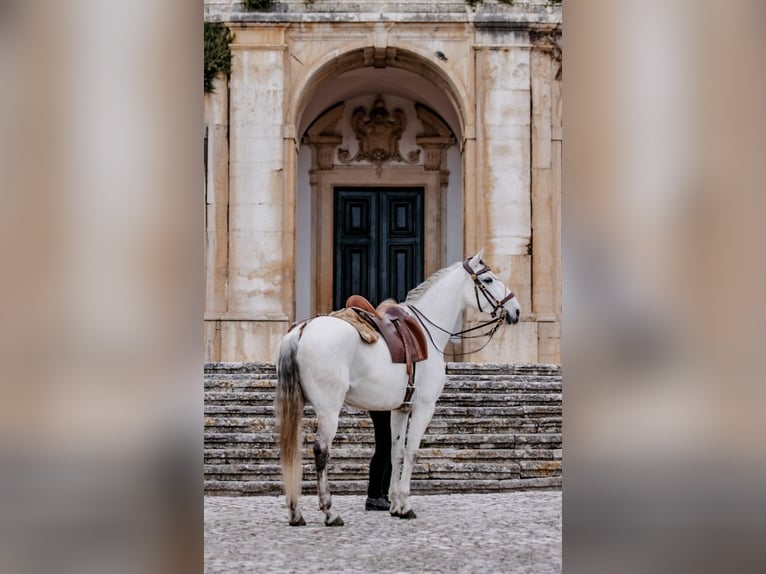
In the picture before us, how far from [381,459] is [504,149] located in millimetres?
8079

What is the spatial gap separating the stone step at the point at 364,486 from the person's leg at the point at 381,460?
100cm

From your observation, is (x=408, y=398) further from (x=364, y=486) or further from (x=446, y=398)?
(x=446, y=398)

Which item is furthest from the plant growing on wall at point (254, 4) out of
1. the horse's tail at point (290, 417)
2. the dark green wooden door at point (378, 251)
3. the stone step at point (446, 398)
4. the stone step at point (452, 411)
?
the horse's tail at point (290, 417)

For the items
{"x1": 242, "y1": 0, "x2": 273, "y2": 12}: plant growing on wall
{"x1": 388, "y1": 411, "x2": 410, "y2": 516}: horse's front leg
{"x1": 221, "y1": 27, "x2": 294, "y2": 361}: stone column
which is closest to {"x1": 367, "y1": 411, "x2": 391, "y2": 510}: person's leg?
{"x1": 388, "y1": 411, "x2": 410, "y2": 516}: horse's front leg

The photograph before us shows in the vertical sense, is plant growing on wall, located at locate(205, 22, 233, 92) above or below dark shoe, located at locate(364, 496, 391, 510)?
above

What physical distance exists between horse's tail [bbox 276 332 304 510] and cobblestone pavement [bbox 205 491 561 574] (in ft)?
1.09

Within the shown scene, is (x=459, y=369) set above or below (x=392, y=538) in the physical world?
above

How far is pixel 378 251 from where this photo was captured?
59.3ft

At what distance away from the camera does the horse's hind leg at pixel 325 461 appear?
7.46 metres

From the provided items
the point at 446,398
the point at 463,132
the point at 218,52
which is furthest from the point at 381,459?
the point at 218,52

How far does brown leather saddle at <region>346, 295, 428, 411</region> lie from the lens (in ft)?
26.3

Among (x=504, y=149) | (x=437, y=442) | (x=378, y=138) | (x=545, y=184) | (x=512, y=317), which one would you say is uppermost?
(x=378, y=138)

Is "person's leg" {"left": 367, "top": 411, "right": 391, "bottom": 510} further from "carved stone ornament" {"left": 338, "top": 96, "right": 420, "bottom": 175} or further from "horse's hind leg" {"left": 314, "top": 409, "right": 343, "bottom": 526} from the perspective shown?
"carved stone ornament" {"left": 338, "top": 96, "right": 420, "bottom": 175}
